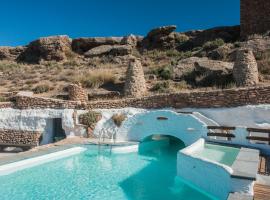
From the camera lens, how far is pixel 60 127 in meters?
15.3

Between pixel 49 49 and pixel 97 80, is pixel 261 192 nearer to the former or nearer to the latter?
pixel 97 80

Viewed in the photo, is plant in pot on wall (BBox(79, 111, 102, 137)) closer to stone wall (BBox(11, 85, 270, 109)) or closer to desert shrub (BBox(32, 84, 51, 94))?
stone wall (BBox(11, 85, 270, 109))

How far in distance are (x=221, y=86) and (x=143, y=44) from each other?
1513 cm

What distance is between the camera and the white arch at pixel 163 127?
11.8m

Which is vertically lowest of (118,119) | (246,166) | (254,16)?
(246,166)

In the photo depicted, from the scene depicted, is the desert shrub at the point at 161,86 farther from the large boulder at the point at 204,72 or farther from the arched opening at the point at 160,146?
the arched opening at the point at 160,146

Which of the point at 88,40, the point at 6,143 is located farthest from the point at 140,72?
the point at 88,40

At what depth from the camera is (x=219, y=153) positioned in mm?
8648

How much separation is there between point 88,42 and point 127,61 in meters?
6.98

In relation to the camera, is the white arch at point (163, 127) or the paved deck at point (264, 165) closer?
the paved deck at point (264, 165)

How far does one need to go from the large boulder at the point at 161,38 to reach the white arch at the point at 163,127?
55.2 feet

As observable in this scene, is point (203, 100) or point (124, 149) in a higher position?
point (203, 100)

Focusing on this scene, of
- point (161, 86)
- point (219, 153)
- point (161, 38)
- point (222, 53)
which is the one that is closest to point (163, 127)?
point (219, 153)

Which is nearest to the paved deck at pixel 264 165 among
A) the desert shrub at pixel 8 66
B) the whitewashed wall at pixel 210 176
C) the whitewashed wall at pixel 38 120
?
the whitewashed wall at pixel 210 176
